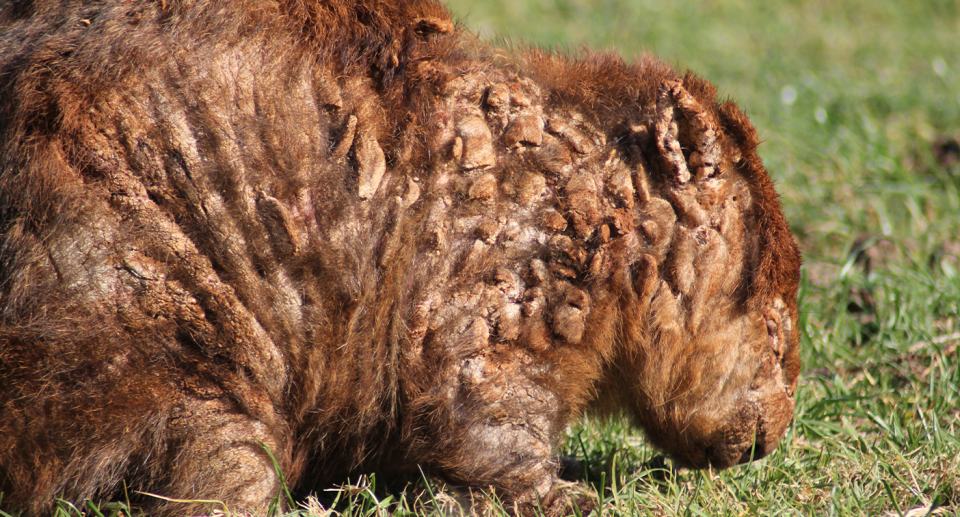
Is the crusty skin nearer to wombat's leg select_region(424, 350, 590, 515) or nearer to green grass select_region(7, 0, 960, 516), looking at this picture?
wombat's leg select_region(424, 350, 590, 515)

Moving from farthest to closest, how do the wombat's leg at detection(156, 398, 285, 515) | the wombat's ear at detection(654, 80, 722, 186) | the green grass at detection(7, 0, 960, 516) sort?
the green grass at detection(7, 0, 960, 516) → the wombat's ear at detection(654, 80, 722, 186) → the wombat's leg at detection(156, 398, 285, 515)

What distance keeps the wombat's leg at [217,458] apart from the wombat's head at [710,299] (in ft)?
4.00

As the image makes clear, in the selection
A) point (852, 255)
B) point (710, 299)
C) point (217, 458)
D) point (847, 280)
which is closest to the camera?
point (217, 458)

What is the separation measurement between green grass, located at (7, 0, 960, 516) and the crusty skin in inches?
9.9

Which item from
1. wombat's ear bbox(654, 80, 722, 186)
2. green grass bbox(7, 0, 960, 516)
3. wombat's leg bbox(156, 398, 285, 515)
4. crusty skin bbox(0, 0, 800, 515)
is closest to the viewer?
crusty skin bbox(0, 0, 800, 515)

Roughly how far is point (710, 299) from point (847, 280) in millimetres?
1804

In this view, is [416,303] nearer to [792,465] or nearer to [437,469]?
[437,469]

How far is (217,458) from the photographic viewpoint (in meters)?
2.46

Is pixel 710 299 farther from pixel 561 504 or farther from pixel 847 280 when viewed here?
pixel 847 280

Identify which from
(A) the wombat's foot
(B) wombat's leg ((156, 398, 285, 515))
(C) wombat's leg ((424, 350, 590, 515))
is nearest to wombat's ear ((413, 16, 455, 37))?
(C) wombat's leg ((424, 350, 590, 515))

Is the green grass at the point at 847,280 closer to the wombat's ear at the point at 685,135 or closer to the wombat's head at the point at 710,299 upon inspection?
the wombat's head at the point at 710,299

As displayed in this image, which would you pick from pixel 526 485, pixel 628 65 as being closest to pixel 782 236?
pixel 628 65

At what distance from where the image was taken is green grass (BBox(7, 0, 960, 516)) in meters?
2.77

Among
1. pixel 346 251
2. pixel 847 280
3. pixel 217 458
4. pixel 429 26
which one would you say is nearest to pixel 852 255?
pixel 847 280
